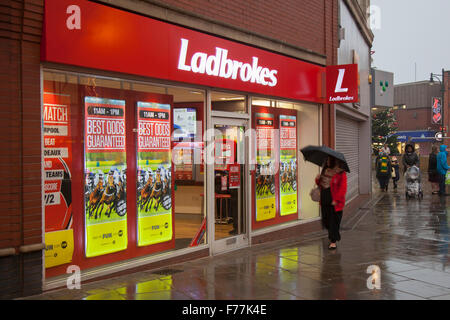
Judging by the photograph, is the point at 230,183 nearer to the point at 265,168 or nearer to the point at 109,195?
the point at 265,168

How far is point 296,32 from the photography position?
10758 millimetres

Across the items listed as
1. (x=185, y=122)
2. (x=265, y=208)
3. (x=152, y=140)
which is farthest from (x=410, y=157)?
(x=152, y=140)

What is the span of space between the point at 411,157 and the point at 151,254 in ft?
42.6

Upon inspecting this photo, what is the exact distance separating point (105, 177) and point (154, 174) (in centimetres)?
95

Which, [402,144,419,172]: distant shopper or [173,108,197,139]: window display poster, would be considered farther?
[402,144,419,172]: distant shopper

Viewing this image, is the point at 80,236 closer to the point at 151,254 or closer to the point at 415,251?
the point at 151,254

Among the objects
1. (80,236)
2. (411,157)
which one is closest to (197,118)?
(80,236)

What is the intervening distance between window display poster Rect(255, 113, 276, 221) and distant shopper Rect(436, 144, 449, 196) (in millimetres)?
9514

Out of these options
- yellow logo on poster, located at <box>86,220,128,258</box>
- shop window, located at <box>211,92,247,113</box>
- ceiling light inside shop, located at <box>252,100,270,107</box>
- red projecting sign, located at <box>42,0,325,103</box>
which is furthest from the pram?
yellow logo on poster, located at <box>86,220,128,258</box>

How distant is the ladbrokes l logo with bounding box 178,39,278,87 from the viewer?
7.62m

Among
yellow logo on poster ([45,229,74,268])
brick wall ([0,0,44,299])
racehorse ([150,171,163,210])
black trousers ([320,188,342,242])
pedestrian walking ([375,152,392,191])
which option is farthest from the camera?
pedestrian walking ([375,152,392,191])

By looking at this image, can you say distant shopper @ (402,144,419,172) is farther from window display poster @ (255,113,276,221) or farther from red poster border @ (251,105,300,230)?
window display poster @ (255,113,276,221)

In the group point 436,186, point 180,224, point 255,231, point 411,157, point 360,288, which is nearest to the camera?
point 360,288

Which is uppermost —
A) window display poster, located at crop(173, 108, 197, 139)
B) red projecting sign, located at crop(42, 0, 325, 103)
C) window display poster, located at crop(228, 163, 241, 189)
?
red projecting sign, located at crop(42, 0, 325, 103)
